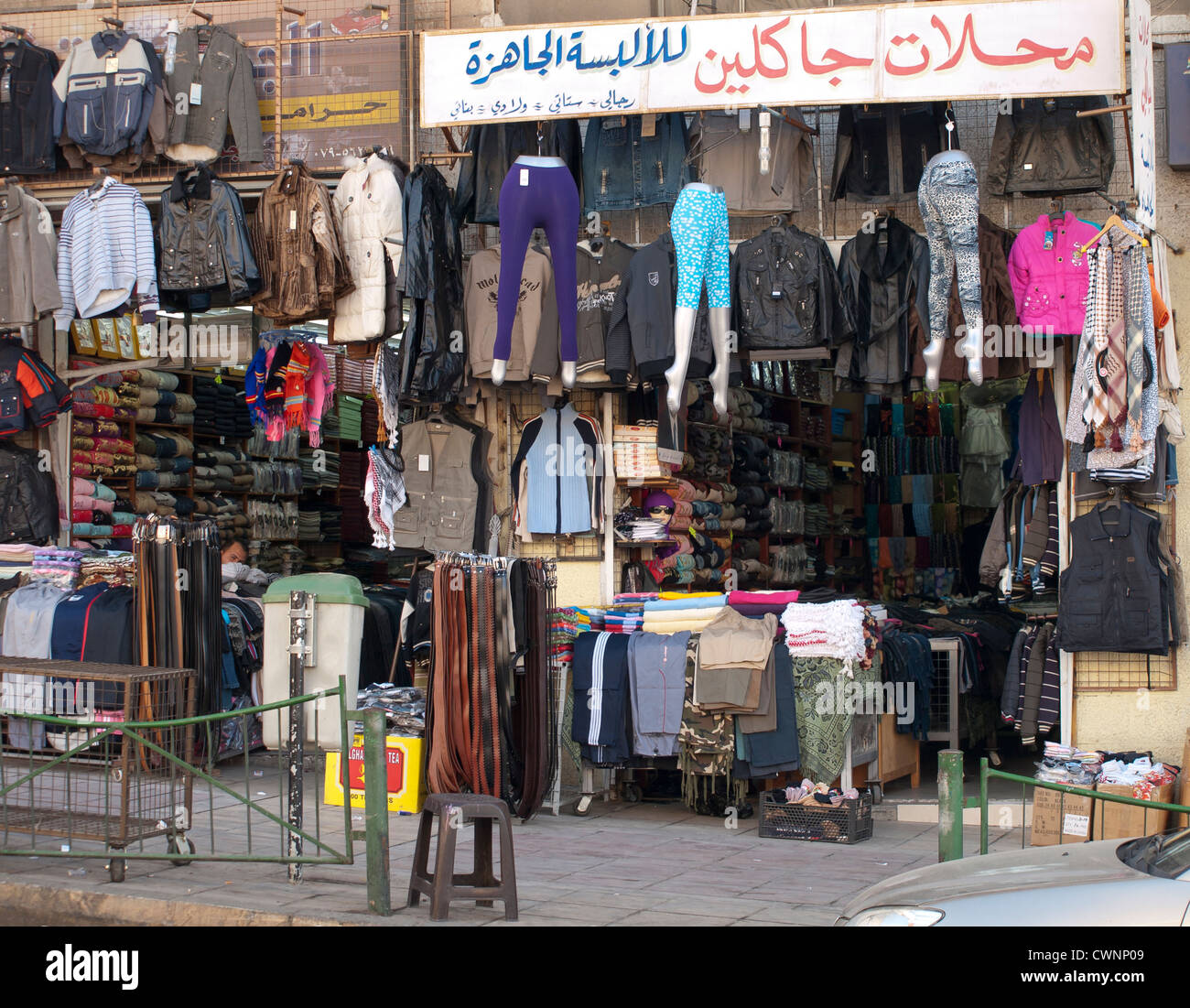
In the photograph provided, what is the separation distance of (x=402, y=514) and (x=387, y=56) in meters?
3.46

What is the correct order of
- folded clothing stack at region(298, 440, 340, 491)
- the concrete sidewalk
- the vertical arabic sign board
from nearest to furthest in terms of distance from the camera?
the concrete sidewalk, the vertical arabic sign board, folded clothing stack at region(298, 440, 340, 491)

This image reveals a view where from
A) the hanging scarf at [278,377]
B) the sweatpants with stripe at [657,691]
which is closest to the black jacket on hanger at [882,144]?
the sweatpants with stripe at [657,691]

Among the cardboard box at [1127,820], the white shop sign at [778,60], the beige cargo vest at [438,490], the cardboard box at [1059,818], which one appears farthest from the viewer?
the beige cargo vest at [438,490]

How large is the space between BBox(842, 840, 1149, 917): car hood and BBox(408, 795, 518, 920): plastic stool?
70.5 inches

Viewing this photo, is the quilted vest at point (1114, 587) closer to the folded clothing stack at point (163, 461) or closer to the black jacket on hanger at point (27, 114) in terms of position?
the black jacket on hanger at point (27, 114)

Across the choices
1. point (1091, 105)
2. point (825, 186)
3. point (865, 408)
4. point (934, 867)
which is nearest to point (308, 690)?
point (934, 867)

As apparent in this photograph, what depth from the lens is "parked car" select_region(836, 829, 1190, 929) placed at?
393 centimetres

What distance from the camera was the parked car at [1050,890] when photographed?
3934 mm

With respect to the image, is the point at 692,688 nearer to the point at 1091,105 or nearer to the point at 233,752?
the point at 233,752

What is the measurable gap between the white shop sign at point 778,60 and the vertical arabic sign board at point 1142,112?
0.14 m

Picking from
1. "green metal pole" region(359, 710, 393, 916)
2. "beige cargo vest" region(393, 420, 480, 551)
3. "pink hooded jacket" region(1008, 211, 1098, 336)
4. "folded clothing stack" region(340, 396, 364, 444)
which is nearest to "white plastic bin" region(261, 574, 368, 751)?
"green metal pole" region(359, 710, 393, 916)

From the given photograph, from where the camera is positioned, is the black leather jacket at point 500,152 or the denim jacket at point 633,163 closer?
the denim jacket at point 633,163

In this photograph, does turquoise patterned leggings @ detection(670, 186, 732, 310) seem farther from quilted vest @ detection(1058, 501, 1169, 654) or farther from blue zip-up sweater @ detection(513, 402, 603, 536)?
quilted vest @ detection(1058, 501, 1169, 654)

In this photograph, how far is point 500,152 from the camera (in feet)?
31.0
